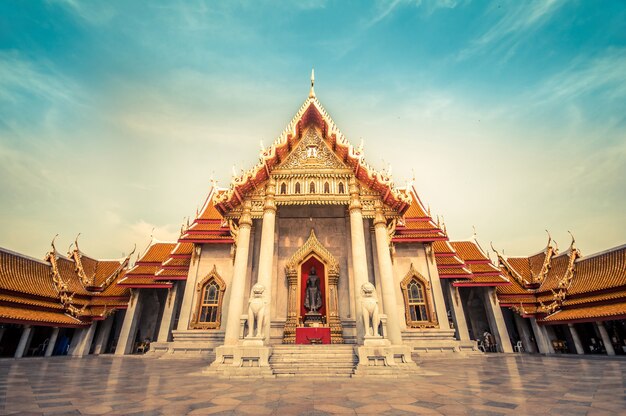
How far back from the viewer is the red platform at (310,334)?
11.0 meters

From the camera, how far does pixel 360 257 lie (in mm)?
10016

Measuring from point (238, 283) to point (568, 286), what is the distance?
19.3 meters

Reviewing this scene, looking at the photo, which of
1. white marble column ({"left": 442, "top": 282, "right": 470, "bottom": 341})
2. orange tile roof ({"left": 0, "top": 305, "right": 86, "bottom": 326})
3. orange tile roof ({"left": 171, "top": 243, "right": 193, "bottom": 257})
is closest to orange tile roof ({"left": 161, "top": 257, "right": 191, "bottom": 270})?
orange tile roof ({"left": 171, "top": 243, "right": 193, "bottom": 257})

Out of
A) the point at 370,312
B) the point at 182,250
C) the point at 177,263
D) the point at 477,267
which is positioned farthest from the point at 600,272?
the point at 182,250

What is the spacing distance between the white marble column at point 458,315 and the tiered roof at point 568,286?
4.10 m

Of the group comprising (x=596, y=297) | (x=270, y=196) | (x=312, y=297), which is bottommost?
(x=312, y=297)

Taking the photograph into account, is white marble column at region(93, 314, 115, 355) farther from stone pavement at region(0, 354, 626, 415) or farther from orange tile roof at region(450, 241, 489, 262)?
orange tile roof at region(450, 241, 489, 262)

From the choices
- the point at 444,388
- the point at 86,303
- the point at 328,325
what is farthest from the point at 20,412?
the point at 86,303

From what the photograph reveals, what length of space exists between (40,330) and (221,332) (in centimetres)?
1509

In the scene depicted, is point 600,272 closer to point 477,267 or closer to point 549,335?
point 549,335

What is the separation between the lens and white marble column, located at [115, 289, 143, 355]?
55.7 feet

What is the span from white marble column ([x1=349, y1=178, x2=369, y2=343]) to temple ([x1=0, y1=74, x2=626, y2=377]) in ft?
0.17

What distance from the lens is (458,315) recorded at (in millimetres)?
16438

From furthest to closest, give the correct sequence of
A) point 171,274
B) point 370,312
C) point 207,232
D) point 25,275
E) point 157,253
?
point 157,253 < point 25,275 < point 171,274 < point 207,232 < point 370,312
